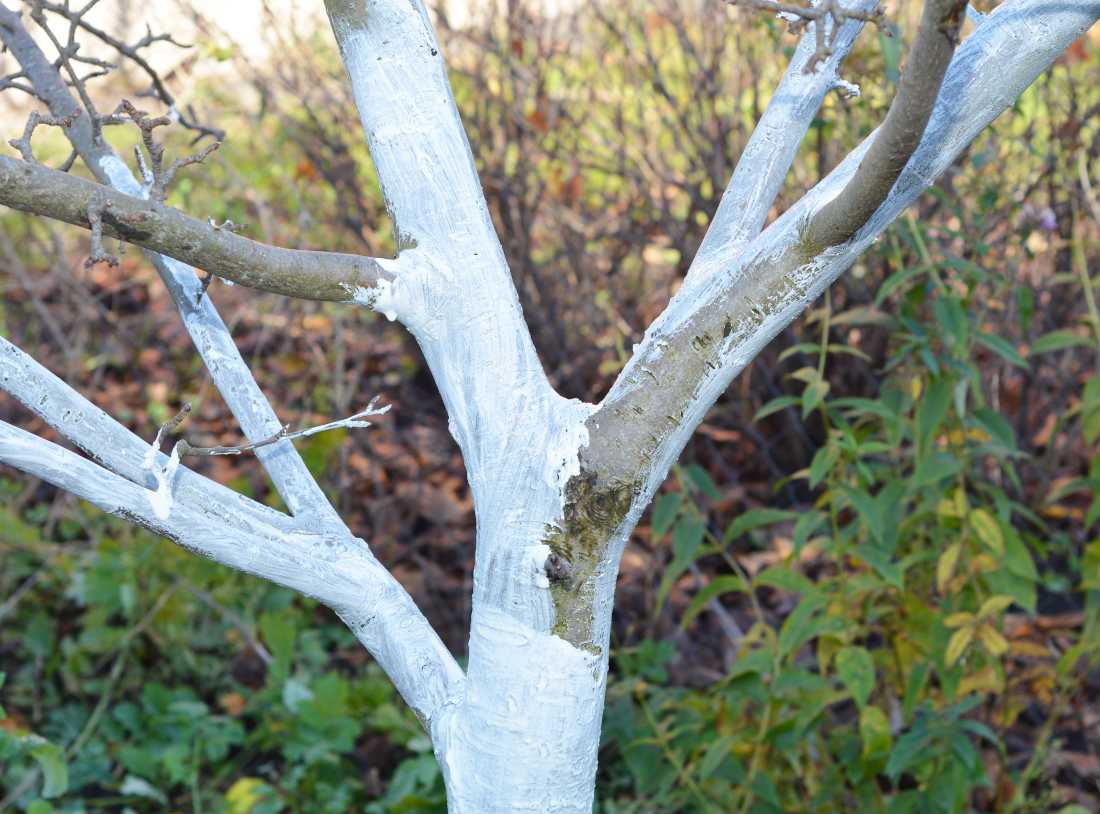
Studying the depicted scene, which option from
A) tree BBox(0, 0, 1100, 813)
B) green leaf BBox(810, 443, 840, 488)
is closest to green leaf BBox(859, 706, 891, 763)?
green leaf BBox(810, 443, 840, 488)

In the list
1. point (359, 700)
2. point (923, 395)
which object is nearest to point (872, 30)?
point (923, 395)

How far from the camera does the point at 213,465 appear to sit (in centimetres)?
335

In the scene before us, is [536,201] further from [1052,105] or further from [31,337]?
[31,337]

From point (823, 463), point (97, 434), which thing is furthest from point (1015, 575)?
point (97, 434)

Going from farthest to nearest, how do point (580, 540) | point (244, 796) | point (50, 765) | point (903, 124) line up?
point (244, 796), point (50, 765), point (580, 540), point (903, 124)

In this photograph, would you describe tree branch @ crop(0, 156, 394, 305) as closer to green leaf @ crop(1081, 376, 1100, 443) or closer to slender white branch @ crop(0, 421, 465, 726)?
slender white branch @ crop(0, 421, 465, 726)

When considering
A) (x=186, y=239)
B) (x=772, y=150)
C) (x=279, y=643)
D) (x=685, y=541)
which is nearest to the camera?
(x=186, y=239)

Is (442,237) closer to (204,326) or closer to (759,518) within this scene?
(204,326)

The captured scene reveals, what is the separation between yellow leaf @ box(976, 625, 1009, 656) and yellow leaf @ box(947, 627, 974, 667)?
0.02 meters

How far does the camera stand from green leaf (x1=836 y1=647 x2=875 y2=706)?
1.69 meters

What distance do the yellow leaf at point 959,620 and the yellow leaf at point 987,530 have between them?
0.41 ft

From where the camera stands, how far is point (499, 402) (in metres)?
1.01

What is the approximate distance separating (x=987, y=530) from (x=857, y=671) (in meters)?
0.32

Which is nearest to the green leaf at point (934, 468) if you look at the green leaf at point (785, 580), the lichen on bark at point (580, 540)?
the green leaf at point (785, 580)
